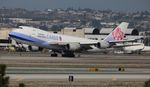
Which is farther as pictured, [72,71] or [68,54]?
[68,54]

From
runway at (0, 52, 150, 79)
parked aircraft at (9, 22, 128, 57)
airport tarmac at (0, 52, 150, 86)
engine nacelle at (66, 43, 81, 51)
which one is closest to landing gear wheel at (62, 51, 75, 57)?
parked aircraft at (9, 22, 128, 57)

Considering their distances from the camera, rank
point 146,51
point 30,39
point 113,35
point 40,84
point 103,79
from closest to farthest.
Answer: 1. point 40,84
2. point 103,79
3. point 30,39
4. point 113,35
5. point 146,51

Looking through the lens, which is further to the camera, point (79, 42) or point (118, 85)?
point (79, 42)

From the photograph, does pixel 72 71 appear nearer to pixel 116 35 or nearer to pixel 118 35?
pixel 116 35

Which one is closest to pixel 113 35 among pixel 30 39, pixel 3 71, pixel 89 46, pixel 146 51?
pixel 89 46

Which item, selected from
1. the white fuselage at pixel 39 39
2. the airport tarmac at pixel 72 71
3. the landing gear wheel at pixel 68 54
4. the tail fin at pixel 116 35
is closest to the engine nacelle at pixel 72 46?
the landing gear wheel at pixel 68 54

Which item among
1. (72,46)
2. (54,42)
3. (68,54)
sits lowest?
(68,54)

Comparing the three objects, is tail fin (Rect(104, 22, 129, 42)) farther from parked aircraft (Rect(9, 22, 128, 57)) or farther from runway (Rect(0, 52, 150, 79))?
runway (Rect(0, 52, 150, 79))

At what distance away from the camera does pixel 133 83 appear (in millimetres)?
40500

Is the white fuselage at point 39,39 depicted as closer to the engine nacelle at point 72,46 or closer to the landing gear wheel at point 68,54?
the engine nacelle at point 72,46

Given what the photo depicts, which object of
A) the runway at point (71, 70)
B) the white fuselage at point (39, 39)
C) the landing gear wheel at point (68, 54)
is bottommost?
the landing gear wheel at point (68, 54)

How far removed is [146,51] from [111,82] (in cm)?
12921

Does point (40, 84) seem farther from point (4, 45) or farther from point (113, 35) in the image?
point (4, 45)

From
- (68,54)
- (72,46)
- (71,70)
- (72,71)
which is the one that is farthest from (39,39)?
(72,71)
